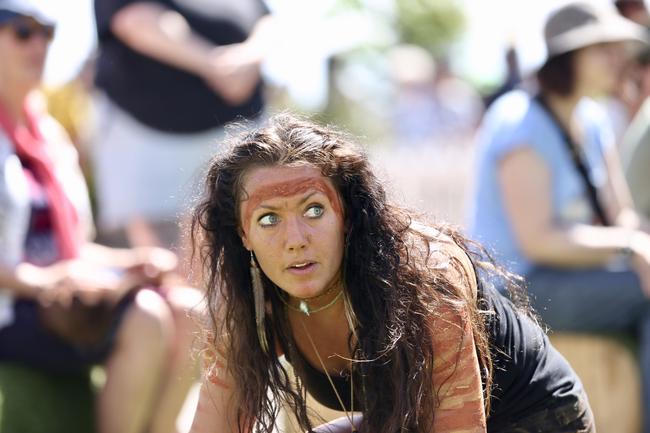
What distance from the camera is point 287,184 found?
2.72 meters

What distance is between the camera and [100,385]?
4359 mm

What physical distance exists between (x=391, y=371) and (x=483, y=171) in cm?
200

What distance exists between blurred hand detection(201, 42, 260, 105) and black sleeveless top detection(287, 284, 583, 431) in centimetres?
187

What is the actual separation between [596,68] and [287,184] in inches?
89.6

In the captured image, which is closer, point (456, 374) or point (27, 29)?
point (456, 374)

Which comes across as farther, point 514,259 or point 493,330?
point 514,259

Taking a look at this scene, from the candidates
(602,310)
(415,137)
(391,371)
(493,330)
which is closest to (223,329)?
(391,371)

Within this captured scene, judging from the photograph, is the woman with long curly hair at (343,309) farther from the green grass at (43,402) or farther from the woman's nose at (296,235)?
the green grass at (43,402)

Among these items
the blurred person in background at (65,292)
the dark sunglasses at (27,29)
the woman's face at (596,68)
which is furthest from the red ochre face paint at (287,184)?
the woman's face at (596,68)

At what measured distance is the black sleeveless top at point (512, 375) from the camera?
2.89 meters

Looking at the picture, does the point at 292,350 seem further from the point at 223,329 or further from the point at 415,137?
the point at 415,137

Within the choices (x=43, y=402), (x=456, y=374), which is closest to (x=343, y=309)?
(x=456, y=374)

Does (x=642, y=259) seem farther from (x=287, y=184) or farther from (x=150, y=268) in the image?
(x=287, y=184)

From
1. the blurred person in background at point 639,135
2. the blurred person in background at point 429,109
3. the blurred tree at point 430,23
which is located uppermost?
the blurred tree at point 430,23
